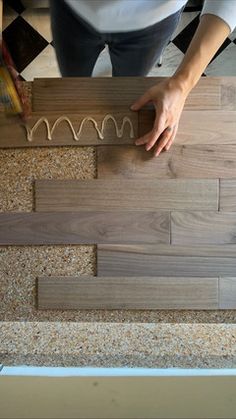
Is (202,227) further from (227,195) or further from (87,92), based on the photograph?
(87,92)

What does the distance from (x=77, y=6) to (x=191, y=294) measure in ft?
2.04

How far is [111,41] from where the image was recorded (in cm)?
87

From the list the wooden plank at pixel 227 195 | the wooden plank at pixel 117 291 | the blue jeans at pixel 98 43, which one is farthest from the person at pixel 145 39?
the wooden plank at pixel 117 291

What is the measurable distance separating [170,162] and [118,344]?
1.30ft

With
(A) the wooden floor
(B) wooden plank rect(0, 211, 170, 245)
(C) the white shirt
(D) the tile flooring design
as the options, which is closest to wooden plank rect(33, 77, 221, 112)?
(A) the wooden floor

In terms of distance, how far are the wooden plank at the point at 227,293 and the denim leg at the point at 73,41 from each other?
1.87ft

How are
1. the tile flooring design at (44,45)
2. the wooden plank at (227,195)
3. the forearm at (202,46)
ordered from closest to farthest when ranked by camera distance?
the forearm at (202,46)
the wooden plank at (227,195)
the tile flooring design at (44,45)

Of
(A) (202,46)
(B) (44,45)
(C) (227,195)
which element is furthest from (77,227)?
(B) (44,45)

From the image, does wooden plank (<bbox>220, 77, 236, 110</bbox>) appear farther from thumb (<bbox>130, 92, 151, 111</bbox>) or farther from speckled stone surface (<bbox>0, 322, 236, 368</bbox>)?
speckled stone surface (<bbox>0, 322, 236, 368</bbox>)

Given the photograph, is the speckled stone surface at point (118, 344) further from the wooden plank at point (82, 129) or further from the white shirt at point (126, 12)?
the white shirt at point (126, 12)

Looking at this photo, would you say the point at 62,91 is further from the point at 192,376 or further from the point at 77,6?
the point at 192,376

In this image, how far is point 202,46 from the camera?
29.0 inches

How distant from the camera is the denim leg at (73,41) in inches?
32.7

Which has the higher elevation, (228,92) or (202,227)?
(228,92)
